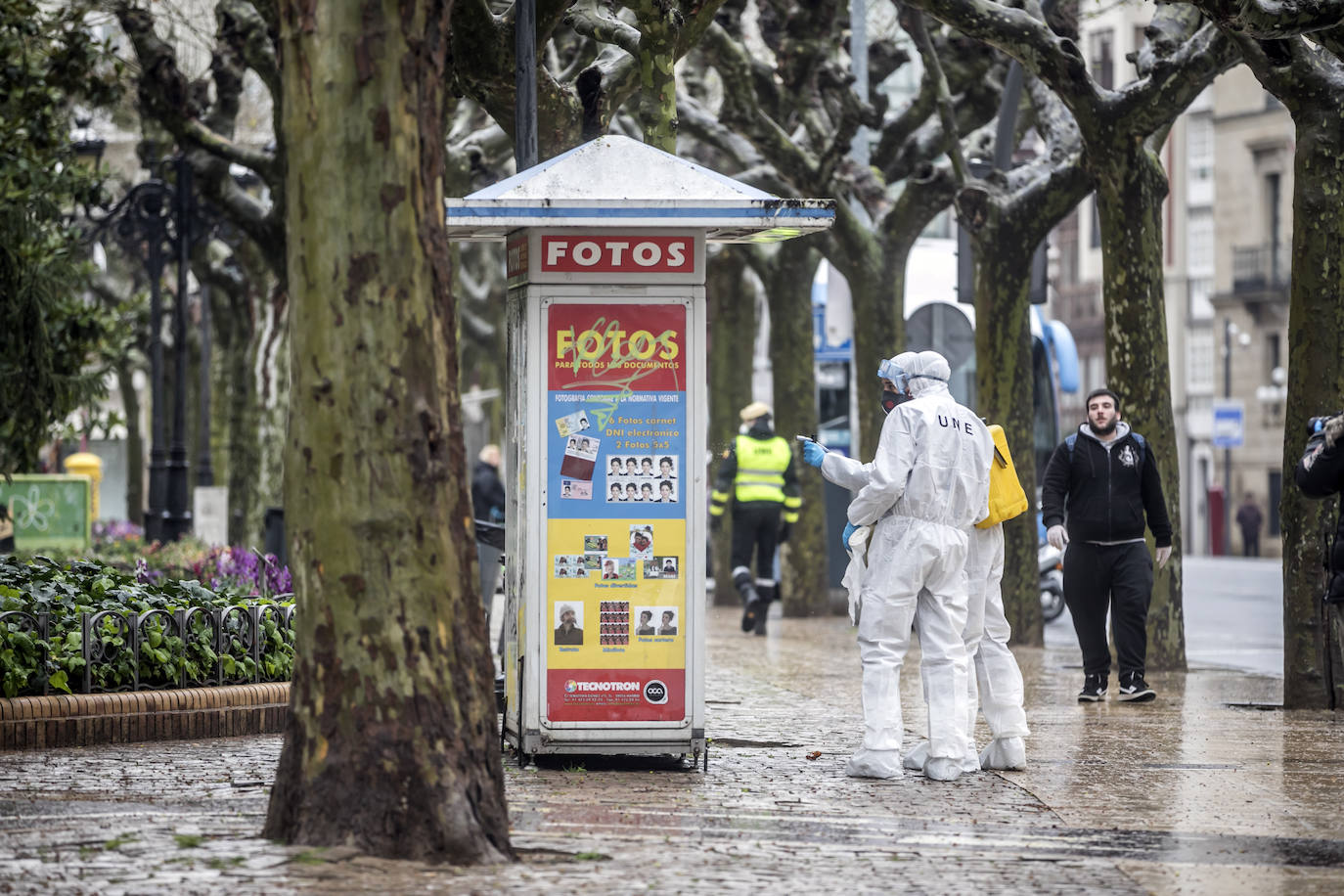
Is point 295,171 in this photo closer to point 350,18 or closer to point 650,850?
point 350,18

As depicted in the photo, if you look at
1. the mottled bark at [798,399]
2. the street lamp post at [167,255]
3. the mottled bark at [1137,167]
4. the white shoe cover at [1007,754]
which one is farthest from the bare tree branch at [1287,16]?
the street lamp post at [167,255]

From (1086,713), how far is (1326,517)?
189cm

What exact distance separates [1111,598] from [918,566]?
4.51 m

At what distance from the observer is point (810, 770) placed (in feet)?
30.7

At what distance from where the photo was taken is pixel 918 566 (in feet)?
30.3

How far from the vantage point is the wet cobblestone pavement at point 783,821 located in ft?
21.3

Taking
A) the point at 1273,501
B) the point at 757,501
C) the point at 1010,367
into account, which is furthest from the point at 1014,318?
the point at 1273,501

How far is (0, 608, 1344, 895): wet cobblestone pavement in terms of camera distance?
6480 millimetres

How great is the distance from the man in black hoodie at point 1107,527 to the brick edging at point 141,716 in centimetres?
505

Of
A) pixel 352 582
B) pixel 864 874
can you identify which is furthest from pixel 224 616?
pixel 864 874

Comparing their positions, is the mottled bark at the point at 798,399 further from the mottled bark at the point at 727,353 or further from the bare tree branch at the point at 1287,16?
the bare tree branch at the point at 1287,16

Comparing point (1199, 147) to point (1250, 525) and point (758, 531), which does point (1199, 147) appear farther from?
point (758, 531)

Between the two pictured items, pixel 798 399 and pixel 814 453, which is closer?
pixel 814 453

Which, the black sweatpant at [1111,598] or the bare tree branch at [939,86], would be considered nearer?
the black sweatpant at [1111,598]
